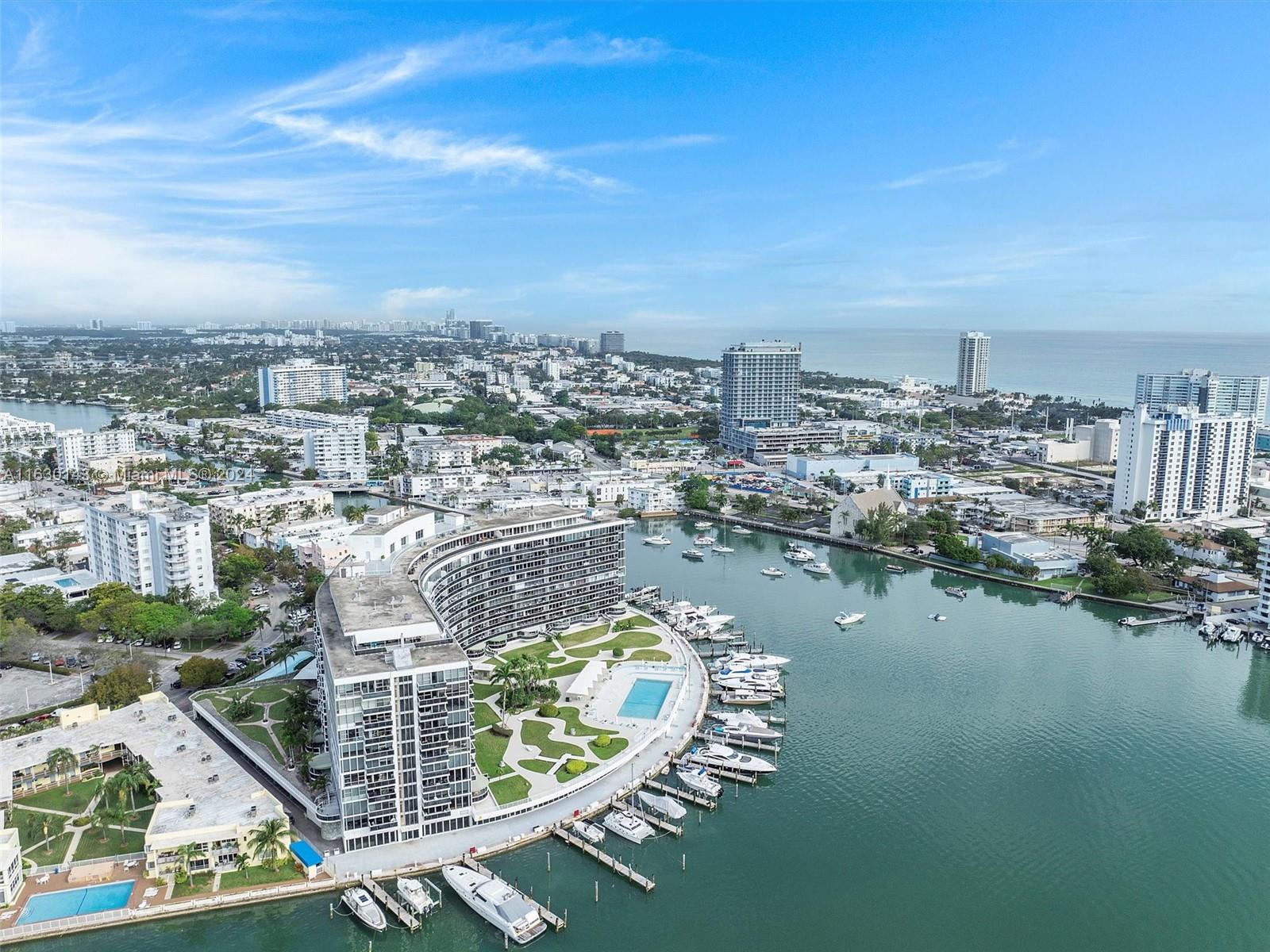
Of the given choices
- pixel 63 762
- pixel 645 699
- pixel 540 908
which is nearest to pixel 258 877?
pixel 540 908

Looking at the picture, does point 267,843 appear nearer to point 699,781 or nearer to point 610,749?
point 610,749

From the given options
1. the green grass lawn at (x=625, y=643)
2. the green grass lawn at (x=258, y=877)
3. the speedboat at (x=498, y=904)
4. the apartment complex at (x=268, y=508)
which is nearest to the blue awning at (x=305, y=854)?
the green grass lawn at (x=258, y=877)

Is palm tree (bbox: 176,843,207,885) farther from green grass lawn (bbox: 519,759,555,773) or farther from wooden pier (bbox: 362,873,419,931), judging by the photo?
green grass lawn (bbox: 519,759,555,773)

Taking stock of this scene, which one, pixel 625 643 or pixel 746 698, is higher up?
pixel 625 643

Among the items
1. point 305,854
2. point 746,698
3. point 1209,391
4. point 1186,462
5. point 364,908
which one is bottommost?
point 364,908

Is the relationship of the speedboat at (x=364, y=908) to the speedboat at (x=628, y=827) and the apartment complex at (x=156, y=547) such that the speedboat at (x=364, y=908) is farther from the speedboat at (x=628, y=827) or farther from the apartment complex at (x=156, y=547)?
the apartment complex at (x=156, y=547)

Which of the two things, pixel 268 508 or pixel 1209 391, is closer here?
pixel 268 508
